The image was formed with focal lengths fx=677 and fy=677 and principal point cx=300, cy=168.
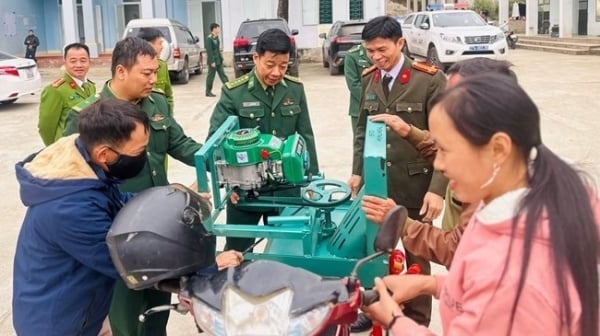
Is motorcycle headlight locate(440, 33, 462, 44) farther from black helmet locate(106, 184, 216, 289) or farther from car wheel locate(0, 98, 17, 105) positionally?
black helmet locate(106, 184, 216, 289)

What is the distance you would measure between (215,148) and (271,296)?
1.14 metres

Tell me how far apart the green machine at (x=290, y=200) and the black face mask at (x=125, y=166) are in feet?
0.86

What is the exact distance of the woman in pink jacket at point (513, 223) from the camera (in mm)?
1271

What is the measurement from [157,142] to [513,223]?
7.50 ft

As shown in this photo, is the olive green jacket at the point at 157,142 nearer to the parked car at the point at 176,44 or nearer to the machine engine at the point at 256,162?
the machine engine at the point at 256,162

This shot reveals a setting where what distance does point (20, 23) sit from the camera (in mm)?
23672

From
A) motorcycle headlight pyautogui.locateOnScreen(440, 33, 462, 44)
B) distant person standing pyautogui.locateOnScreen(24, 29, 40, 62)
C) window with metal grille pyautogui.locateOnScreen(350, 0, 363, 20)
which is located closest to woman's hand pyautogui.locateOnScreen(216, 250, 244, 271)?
motorcycle headlight pyautogui.locateOnScreen(440, 33, 462, 44)

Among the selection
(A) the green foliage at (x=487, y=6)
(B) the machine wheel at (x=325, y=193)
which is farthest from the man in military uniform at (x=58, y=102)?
(A) the green foliage at (x=487, y=6)

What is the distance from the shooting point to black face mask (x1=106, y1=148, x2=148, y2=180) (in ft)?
7.07

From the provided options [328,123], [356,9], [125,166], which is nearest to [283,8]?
[356,9]

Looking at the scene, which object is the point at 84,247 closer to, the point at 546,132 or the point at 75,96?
the point at 75,96

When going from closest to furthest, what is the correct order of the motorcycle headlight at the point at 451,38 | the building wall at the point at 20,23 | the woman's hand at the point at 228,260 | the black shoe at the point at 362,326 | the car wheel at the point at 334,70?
the woman's hand at the point at 228,260, the black shoe at the point at 362,326, the motorcycle headlight at the point at 451,38, the car wheel at the point at 334,70, the building wall at the point at 20,23

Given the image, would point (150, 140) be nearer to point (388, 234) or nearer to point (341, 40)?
point (388, 234)

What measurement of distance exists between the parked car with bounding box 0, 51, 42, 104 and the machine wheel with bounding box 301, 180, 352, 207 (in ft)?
38.7
